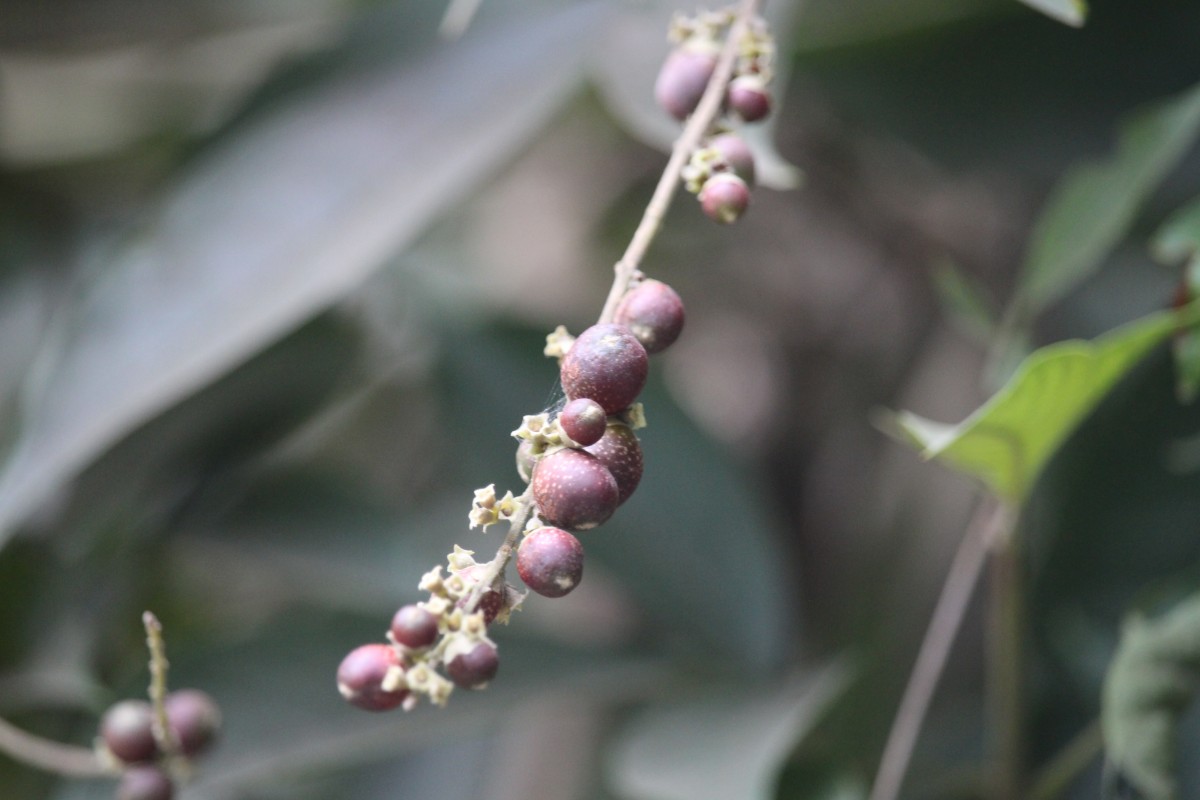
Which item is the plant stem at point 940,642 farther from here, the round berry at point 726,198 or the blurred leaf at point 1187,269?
the round berry at point 726,198

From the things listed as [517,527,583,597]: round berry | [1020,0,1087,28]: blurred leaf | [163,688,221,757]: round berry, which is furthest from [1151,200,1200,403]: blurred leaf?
[163,688,221,757]: round berry

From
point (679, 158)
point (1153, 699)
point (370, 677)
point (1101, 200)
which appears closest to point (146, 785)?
point (370, 677)

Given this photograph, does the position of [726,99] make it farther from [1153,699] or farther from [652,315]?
[1153,699]

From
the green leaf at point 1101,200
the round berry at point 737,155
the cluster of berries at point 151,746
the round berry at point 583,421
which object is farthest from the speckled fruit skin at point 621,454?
the green leaf at point 1101,200

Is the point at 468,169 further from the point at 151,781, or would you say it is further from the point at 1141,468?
the point at 1141,468

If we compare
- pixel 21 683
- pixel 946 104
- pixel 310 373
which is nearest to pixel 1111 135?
pixel 946 104
